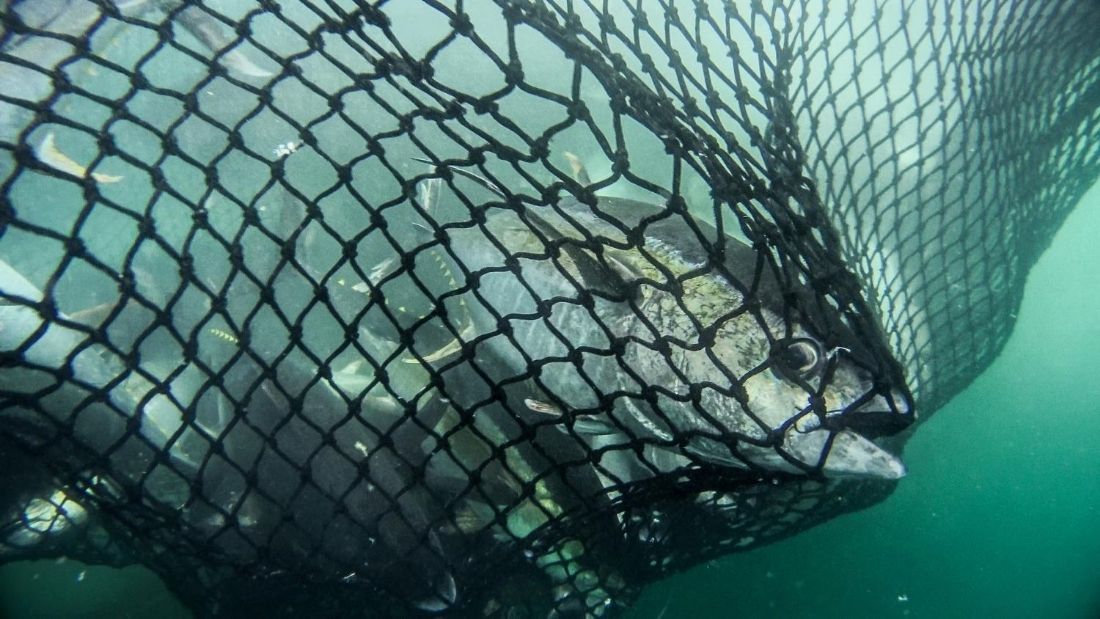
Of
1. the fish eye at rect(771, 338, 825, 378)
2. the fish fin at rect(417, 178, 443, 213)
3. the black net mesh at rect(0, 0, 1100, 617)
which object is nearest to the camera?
the black net mesh at rect(0, 0, 1100, 617)

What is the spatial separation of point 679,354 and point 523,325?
0.95m

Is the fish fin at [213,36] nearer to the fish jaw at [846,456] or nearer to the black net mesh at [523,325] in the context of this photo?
the black net mesh at [523,325]

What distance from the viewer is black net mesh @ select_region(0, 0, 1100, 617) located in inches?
59.6

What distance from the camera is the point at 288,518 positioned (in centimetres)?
209

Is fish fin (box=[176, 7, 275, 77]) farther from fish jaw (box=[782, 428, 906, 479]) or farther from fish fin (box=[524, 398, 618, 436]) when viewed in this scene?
fish jaw (box=[782, 428, 906, 479])

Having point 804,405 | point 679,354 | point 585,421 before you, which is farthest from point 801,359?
point 585,421

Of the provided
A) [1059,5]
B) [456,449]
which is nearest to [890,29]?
[1059,5]

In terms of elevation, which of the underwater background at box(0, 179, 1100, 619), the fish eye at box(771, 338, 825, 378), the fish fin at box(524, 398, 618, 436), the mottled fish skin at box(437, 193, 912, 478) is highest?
the fish eye at box(771, 338, 825, 378)

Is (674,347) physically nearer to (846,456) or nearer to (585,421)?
(585,421)

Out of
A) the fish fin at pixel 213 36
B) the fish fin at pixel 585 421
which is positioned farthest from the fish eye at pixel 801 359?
the fish fin at pixel 213 36

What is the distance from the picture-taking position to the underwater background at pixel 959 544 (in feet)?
13.6

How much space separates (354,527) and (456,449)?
0.70m

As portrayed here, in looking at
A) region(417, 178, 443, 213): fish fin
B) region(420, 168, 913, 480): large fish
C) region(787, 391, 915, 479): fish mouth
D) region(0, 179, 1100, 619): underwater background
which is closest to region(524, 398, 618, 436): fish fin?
region(420, 168, 913, 480): large fish

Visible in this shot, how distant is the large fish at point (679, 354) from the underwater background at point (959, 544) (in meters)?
2.69
